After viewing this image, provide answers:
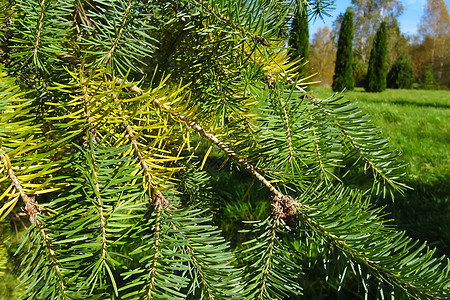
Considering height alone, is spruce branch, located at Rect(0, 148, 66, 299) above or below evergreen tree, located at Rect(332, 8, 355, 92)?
below

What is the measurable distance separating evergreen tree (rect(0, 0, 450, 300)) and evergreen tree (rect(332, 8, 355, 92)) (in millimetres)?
11354

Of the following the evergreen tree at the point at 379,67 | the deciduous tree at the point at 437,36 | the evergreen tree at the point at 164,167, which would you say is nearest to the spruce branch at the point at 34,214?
the evergreen tree at the point at 164,167

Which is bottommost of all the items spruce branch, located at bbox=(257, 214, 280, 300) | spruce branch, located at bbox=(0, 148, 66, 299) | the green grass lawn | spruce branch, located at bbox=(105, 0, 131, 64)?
the green grass lawn

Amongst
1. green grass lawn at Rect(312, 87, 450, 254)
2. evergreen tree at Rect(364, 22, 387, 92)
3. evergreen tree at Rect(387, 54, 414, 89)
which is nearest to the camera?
green grass lawn at Rect(312, 87, 450, 254)

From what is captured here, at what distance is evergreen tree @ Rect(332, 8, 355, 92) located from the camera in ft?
36.2

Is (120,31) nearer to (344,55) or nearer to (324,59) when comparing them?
(344,55)

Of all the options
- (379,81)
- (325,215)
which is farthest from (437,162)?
(379,81)

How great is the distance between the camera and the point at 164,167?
1.49ft

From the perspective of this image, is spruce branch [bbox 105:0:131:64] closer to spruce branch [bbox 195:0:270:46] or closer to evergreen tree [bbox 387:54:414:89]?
spruce branch [bbox 195:0:270:46]

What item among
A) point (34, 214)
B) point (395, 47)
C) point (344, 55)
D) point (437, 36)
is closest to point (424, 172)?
point (34, 214)

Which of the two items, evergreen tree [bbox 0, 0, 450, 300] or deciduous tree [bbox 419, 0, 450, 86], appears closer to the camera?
evergreen tree [bbox 0, 0, 450, 300]

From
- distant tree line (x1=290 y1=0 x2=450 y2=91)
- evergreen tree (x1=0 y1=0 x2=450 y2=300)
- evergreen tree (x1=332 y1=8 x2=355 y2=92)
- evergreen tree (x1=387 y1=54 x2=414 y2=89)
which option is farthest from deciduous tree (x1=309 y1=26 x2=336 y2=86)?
evergreen tree (x1=0 y1=0 x2=450 y2=300)

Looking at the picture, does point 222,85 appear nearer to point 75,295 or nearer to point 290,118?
point 290,118

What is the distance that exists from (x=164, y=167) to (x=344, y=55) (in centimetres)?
1234
